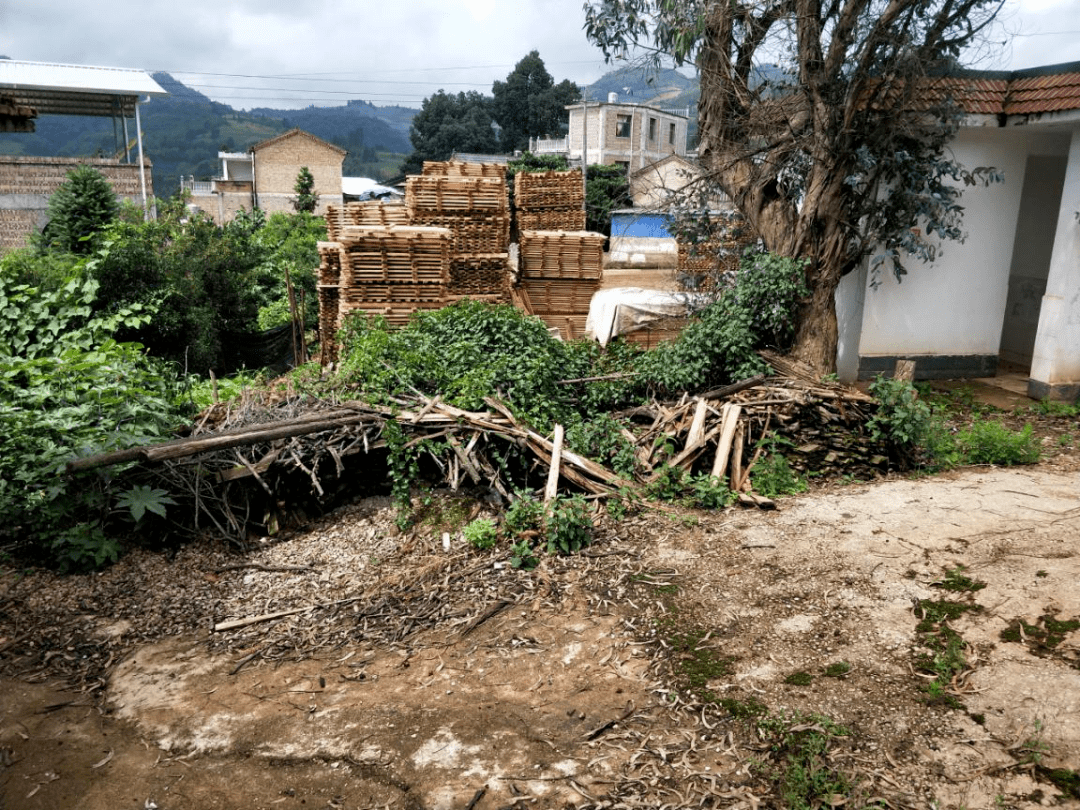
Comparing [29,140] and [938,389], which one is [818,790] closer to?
[938,389]

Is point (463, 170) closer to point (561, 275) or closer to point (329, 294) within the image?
point (561, 275)

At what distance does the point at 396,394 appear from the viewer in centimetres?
871

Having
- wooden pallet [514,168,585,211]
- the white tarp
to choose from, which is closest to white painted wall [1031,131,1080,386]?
the white tarp

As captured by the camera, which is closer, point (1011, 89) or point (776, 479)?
point (776, 479)

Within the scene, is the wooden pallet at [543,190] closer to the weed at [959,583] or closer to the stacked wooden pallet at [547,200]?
the stacked wooden pallet at [547,200]

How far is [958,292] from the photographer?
41.1ft

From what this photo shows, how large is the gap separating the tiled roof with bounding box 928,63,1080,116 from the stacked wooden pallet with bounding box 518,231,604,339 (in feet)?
21.1

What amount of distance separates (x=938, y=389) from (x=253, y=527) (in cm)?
1009

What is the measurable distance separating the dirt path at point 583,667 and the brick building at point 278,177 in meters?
47.9

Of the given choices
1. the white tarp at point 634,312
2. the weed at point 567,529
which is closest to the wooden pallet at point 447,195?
the white tarp at point 634,312

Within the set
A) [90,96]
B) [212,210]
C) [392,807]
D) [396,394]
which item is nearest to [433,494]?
[396,394]

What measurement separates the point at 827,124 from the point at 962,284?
3748 millimetres

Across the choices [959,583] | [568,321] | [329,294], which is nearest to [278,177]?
[329,294]

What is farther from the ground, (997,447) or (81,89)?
(81,89)
